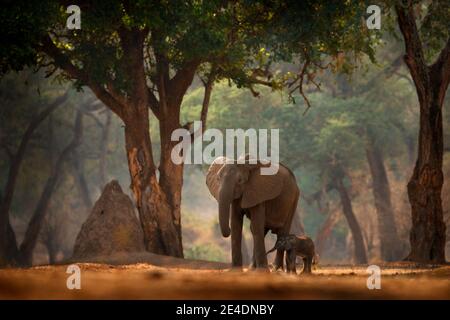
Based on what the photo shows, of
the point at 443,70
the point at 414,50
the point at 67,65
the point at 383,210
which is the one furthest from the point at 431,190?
the point at 383,210

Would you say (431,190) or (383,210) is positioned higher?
(383,210)

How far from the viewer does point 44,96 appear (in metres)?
39.0

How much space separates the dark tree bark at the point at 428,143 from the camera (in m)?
20.6

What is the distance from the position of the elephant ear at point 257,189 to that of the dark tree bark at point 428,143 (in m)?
5.64

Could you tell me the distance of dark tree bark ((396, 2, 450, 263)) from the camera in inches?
811

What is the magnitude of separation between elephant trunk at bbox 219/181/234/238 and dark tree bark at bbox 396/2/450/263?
6728 millimetres

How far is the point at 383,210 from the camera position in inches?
1480

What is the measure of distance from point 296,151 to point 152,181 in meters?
19.0

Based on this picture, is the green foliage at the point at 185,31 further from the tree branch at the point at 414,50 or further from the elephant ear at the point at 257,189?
the elephant ear at the point at 257,189

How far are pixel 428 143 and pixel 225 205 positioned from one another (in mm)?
7090

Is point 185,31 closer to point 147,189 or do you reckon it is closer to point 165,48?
point 165,48

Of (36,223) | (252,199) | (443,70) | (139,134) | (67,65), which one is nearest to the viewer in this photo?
(252,199)

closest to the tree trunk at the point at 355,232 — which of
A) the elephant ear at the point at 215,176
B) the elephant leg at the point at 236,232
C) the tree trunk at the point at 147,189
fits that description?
the tree trunk at the point at 147,189

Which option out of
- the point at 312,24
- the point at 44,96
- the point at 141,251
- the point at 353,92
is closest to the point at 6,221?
the point at 44,96
